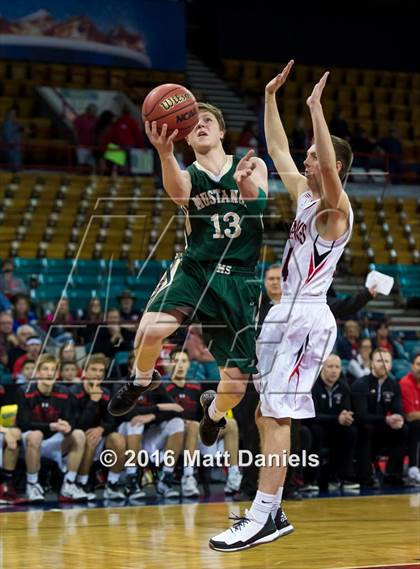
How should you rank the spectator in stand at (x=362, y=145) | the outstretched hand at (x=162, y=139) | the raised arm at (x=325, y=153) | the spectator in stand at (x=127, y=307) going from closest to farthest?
the raised arm at (x=325, y=153)
the outstretched hand at (x=162, y=139)
the spectator in stand at (x=127, y=307)
the spectator in stand at (x=362, y=145)

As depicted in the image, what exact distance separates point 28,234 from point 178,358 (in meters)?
6.13

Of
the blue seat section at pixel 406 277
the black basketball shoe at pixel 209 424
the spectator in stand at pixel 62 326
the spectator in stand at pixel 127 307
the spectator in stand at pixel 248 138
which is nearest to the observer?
the black basketball shoe at pixel 209 424

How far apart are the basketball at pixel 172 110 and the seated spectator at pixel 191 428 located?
488 cm

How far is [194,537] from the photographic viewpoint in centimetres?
854

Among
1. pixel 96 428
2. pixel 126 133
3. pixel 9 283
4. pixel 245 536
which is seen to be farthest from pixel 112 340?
pixel 126 133

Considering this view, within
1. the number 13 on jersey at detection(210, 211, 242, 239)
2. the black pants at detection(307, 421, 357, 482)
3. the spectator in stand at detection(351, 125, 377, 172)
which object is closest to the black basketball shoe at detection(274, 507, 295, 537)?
the number 13 on jersey at detection(210, 211, 242, 239)

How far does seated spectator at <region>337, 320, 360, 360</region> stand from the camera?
→ 557 inches

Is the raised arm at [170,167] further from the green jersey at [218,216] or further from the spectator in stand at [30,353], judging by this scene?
the spectator in stand at [30,353]

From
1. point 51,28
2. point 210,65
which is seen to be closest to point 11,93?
point 51,28

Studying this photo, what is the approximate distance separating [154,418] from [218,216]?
4.37 metres

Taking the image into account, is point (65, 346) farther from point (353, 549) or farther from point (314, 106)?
point (314, 106)

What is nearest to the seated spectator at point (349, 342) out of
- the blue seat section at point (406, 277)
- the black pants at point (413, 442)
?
the black pants at point (413, 442)

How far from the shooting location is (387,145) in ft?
73.7

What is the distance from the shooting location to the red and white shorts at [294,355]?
718cm
